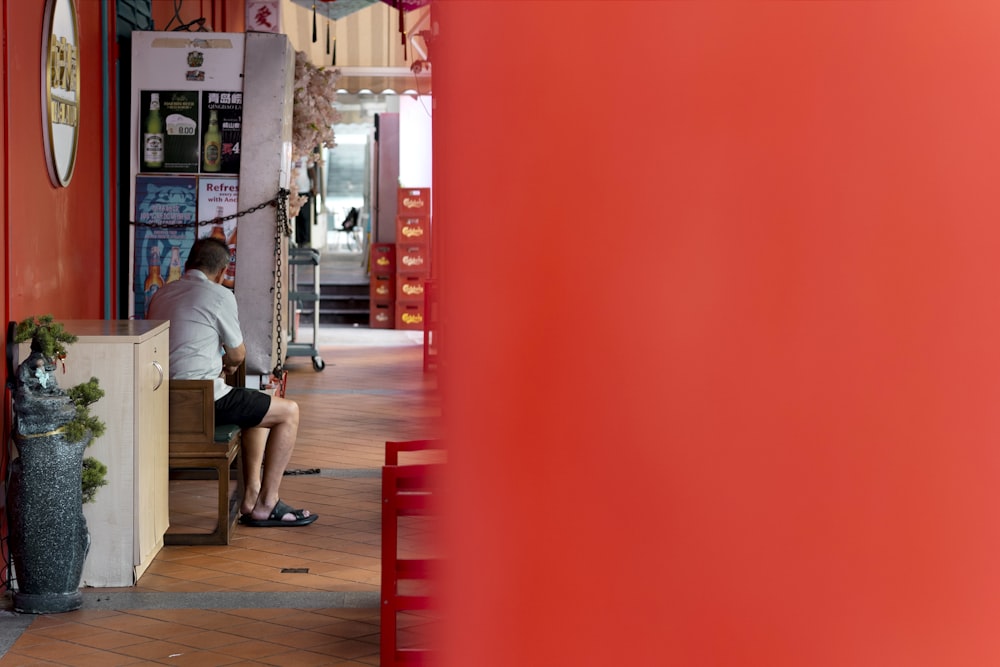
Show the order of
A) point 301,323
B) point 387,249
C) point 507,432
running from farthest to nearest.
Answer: point 301,323, point 387,249, point 507,432

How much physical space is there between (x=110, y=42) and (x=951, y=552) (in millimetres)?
6381

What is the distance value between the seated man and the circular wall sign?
674 millimetres

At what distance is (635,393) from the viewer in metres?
0.95

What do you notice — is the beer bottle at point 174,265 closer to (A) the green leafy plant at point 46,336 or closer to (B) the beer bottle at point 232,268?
(B) the beer bottle at point 232,268

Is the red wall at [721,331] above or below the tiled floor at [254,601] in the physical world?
above

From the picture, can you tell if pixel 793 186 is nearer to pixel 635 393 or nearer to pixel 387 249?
pixel 635 393

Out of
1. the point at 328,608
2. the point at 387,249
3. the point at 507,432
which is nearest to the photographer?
the point at 507,432

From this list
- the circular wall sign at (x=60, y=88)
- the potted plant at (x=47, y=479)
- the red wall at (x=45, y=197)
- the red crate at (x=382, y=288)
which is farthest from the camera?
the red crate at (x=382, y=288)

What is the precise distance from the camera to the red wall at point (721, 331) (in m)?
0.92

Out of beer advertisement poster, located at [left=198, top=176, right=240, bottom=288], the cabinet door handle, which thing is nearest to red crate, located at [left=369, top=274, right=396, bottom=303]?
beer advertisement poster, located at [left=198, top=176, right=240, bottom=288]

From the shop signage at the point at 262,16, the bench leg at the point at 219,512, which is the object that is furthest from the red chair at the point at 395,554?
the shop signage at the point at 262,16

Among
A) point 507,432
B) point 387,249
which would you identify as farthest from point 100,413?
point 387,249

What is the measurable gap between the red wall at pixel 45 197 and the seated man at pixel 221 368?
484mm

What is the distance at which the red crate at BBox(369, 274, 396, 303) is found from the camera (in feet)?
50.1
